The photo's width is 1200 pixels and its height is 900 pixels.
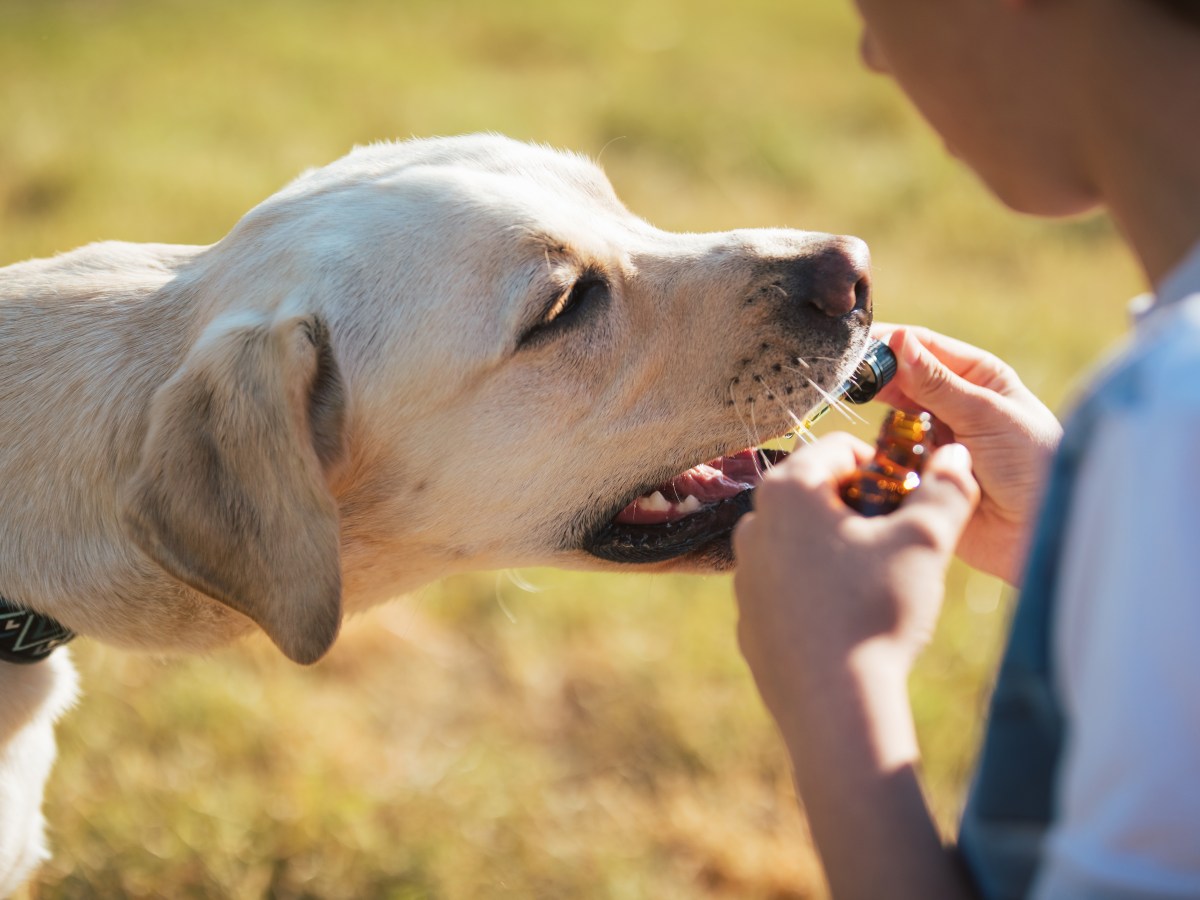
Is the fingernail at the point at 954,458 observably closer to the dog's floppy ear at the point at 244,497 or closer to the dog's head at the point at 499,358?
the dog's head at the point at 499,358

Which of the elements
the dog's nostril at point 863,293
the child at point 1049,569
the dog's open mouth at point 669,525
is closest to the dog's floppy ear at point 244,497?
the dog's open mouth at point 669,525

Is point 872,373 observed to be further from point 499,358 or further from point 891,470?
point 499,358

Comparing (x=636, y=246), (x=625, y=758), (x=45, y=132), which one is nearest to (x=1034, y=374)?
(x=625, y=758)

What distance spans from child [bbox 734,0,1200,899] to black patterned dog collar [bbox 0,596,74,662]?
64.4 inches

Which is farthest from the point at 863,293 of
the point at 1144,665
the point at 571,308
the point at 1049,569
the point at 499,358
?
the point at 1144,665

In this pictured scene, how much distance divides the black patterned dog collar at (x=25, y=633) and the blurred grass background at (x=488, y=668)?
3.14ft

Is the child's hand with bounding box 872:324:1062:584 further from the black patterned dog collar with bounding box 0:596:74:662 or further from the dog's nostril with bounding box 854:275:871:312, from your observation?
the black patterned dog collar with bounding box 0:596:74:662

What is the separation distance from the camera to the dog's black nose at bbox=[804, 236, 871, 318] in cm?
279

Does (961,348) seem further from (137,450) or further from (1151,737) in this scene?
(137,450)

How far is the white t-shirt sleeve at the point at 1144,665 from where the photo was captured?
125 cm

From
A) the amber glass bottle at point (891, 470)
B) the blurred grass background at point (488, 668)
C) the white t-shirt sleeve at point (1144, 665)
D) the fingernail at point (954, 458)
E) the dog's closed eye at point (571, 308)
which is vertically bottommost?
the blurred grass background at point (488, 668)

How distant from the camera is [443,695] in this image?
4.28 meters

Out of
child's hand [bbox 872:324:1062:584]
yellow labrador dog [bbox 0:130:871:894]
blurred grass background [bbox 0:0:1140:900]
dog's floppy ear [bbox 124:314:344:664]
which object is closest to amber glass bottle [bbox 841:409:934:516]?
child's hand [bbox 872:324:1062:584]

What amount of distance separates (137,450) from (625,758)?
2.12m
